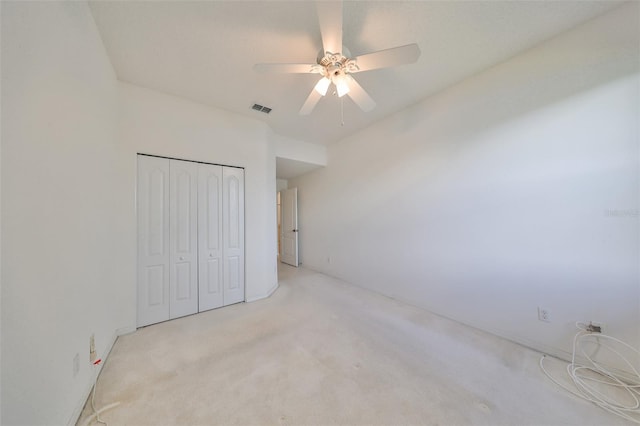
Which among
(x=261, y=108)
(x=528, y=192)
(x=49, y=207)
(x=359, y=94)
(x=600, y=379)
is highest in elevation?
(x=261, y=108)

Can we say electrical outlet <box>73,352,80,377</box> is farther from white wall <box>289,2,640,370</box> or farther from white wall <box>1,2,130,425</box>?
white wall <box>289,2,640,370</box>

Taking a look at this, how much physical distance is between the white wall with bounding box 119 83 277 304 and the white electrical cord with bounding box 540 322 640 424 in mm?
3119

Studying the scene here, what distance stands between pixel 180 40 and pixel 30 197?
5.25 feet

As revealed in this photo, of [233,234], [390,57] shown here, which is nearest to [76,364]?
[233,234]

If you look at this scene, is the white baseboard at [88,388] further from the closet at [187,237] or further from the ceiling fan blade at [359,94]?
the ceiling fan blade at [359,94]

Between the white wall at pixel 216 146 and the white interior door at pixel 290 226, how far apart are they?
62.4 inches

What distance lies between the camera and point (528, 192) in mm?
1932

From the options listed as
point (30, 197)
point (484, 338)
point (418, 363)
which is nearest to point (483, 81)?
point (484, 338)

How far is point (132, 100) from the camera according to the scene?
7.50 feet

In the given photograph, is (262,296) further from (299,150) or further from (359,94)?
(359,94)

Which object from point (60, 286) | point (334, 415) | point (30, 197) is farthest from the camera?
point (334, 415)

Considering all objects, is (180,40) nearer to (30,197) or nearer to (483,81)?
(30,197)

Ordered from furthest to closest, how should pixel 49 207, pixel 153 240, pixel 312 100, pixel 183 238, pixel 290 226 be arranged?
1. pixel 290 226
2. pixel 183 238
3. pixel 153 240
4. pixel 312 100
5. pixel 49 207

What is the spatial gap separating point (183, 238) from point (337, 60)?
2535 mm
